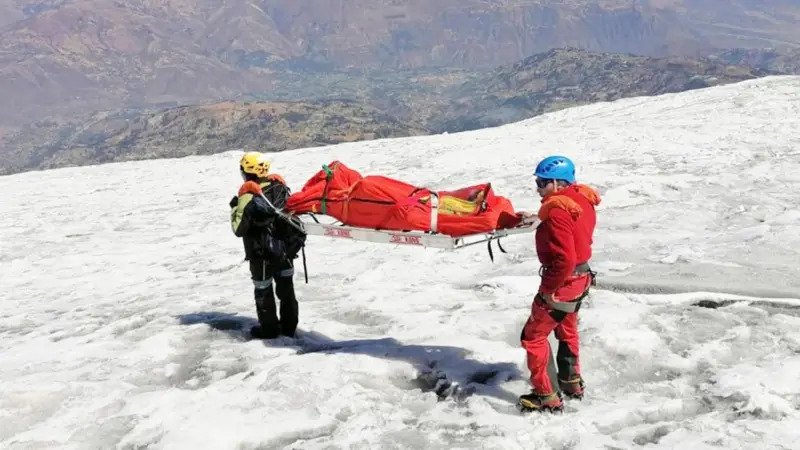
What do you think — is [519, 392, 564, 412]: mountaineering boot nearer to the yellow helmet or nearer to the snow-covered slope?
the snow-covered slope

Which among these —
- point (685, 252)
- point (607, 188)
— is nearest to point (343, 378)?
point (685, 252)

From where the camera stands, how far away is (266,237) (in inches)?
327

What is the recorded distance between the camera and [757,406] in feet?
19.1

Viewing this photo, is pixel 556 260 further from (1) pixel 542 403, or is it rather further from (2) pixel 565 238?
(1) pixel 542 403

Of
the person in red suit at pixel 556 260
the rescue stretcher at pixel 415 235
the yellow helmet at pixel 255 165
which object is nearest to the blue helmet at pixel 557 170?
the person in red suit at pixel 556 260

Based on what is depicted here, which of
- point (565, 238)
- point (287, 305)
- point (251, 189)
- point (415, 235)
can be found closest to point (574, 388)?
point (565, 238)

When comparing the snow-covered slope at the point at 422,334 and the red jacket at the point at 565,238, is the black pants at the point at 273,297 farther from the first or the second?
the red jacket at the point at 565,238

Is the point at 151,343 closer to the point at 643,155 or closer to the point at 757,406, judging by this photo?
the point at 757,406

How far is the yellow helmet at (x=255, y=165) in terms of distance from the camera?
27.0 ft

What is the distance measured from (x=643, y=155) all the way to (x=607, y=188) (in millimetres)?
4293

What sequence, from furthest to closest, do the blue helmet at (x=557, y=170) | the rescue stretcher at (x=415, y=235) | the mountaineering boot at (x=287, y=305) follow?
the mountaineering boot at (x=287, y=305) → the rescue stretcher at (x=415, y=235) → the blue helmet at (x=557, y=170)

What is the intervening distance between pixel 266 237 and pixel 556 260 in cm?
415

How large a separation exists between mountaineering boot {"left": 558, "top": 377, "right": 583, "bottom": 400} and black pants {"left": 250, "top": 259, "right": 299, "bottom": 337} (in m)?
4.09

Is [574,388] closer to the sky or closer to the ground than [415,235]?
closer to the ground
